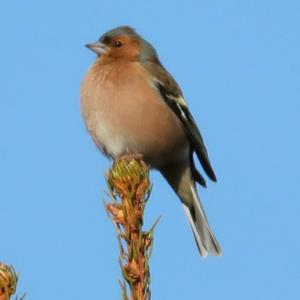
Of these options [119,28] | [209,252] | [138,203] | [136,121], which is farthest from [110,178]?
[119,28]

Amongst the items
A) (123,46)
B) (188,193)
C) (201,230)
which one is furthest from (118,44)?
(201,230)

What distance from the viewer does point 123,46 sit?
7.09m

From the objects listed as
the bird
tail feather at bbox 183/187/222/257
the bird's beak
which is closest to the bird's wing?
the bird

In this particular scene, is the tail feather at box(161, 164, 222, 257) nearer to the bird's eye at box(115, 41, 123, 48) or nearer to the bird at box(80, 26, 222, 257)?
the bird at box(80, 26, 222, 257)

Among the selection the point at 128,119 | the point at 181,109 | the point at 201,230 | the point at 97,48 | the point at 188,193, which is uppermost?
the point at 97,48

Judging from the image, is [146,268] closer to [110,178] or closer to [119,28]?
[110,178]

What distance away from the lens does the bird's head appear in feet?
22.9

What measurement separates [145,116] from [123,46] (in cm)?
119

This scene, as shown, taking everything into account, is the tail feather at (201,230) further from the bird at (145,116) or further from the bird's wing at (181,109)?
the bird's wing at (181,109)

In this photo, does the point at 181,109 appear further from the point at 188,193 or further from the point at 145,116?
the point at 188,193

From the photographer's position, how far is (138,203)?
10.1 ft

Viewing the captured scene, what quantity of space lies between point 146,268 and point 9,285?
0.61m

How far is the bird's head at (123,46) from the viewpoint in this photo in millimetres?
6975

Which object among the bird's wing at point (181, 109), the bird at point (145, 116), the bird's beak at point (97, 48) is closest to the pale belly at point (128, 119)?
the bird at point (145, 116)
